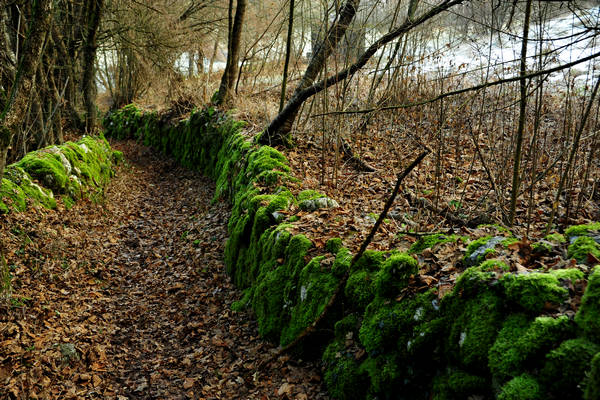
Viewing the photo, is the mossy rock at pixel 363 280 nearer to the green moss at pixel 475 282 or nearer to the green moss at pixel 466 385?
the green moss at pixel 475 282

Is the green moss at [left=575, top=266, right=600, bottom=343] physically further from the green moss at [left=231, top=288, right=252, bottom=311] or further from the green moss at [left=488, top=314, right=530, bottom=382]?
the green moss at [left=231, top=288, right=252, bottom=311]

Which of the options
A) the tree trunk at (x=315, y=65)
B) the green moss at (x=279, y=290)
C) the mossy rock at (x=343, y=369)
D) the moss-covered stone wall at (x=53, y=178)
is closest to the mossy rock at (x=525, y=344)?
the mossy rock at (x=343, y=369)

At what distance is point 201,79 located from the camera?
16094 millimetres

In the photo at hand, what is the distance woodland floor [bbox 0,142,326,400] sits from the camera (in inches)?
159

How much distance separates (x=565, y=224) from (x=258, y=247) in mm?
3755

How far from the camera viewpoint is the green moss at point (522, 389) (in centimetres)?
206

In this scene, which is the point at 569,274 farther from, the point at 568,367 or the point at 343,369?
the point at 343,369

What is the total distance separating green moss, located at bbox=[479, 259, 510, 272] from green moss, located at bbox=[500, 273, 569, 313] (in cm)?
25

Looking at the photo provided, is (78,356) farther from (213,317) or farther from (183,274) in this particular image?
(183,274)

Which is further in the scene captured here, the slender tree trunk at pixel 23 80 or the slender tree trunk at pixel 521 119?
the slender tree trunk at pixel 23 80

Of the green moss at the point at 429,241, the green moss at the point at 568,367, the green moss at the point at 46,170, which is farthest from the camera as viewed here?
the green moss at the point at 46,170

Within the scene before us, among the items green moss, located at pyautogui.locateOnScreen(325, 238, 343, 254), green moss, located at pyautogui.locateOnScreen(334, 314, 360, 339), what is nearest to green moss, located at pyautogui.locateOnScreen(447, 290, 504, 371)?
green moss, located at pyautogui.locateOnScreen(334, 314, 360, 339)

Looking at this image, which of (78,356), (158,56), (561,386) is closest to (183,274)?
(78,356)

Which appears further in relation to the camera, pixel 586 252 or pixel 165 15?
pixel 165 15
